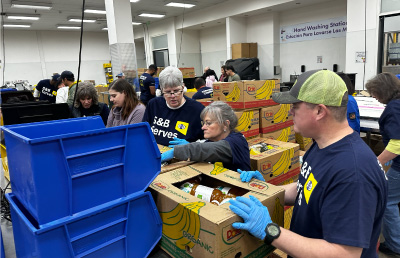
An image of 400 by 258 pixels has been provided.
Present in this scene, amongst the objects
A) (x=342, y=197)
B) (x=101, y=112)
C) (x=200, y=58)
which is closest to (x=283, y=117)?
(x=101, y=112)

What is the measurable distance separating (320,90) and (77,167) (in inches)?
30.3

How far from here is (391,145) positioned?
1894 mm

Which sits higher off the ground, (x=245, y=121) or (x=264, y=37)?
(x=264, y=37)

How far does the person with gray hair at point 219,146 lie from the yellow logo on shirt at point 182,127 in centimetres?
13

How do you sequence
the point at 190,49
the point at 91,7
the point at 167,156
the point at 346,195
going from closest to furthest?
1. the point at 346,195
2. the point at 167,156
3. the point at 91,7
4. the point at 190,49

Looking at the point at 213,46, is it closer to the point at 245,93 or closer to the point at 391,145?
the point at 245,93

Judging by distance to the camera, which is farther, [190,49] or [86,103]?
[190,49]

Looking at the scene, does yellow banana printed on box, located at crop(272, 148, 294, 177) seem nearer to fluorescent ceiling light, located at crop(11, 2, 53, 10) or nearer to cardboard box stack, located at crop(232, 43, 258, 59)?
cardboard box stack, located at crop(232, 43, 258, 59)

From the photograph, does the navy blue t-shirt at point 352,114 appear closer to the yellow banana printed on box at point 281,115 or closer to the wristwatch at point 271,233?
the yellow banana printed on box at point 281,115

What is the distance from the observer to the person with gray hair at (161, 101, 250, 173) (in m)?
1.31

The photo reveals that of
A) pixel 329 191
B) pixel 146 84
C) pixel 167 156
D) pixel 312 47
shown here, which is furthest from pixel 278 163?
pixel 312 47

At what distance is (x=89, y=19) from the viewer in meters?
10.3

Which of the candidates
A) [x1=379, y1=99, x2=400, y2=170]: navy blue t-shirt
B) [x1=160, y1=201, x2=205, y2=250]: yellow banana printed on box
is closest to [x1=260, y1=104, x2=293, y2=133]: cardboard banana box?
[x1=379, y1=99, x2=400, y2=170]: navy blue t-shirt

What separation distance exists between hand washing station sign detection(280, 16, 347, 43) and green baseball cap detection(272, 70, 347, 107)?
777 cm
